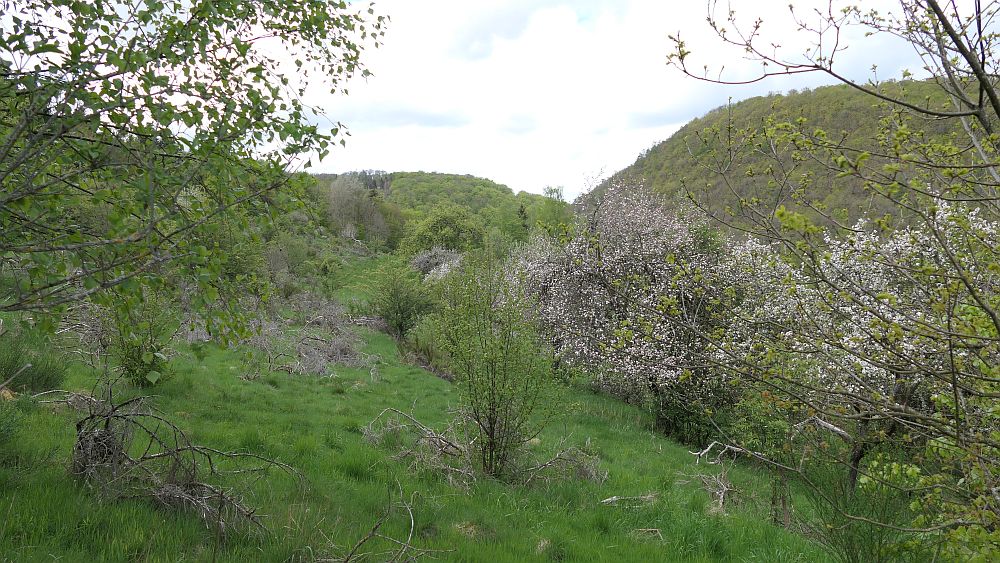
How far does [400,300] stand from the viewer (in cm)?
2070

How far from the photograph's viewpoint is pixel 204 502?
3723 mm

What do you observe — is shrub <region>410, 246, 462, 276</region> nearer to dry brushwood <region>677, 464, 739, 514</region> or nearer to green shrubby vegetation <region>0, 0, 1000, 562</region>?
green shrubby vegetation <region>0, 0, 1000, 562</region>

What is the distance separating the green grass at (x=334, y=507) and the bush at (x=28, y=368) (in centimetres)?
74

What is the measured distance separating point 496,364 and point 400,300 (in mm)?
14888

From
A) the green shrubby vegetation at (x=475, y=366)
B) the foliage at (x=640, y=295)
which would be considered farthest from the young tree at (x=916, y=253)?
the foliage at (x=640, y=295)

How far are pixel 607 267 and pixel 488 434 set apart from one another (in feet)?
28.4

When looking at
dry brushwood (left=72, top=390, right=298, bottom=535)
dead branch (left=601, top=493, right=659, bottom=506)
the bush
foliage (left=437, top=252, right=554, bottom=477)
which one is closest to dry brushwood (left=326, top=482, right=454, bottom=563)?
dry brushwood (left=72, top=390, right=298, bottom=535)

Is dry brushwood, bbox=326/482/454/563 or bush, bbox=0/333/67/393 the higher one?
bush, bbox=0/333/67/393

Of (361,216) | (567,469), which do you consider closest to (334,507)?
(567,469)

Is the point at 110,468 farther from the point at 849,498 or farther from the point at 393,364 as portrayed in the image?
the point at 393,364

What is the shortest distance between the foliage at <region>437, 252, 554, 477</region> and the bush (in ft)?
17.3

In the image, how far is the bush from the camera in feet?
20.9

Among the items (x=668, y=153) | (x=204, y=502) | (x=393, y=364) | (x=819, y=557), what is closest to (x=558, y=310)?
(x=393, y=364)

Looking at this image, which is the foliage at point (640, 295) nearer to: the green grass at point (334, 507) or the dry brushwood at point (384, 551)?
the green grass at point (334, 507)
